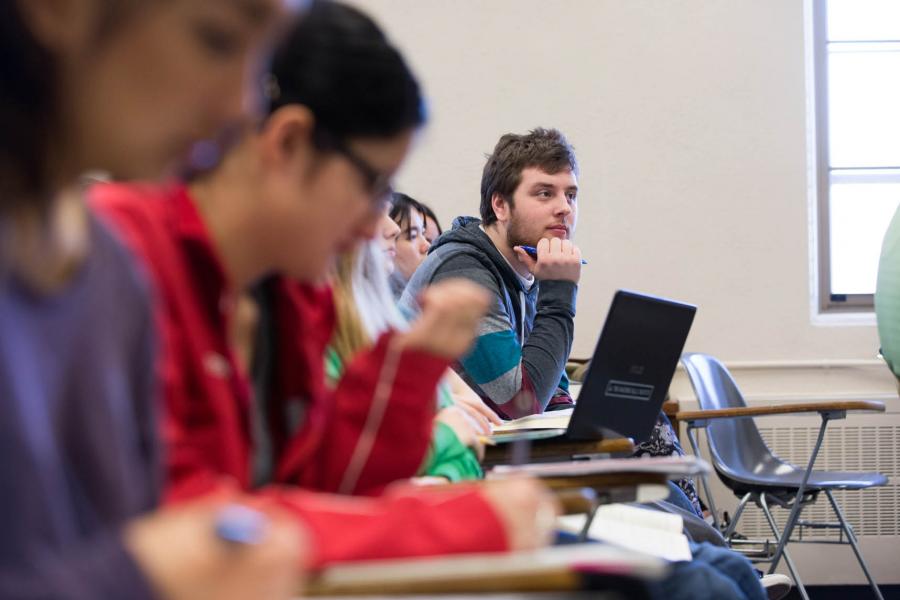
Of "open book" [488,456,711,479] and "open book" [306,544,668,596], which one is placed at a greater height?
"open book" [306,544,668,596]

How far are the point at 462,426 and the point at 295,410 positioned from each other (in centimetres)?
57

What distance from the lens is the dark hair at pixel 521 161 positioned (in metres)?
3.00

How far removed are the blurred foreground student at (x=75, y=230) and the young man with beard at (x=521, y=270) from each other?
1961 mm

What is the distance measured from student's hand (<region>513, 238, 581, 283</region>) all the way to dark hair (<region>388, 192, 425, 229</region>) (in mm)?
752

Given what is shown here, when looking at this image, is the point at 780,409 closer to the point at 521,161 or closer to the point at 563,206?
the point at 563,206

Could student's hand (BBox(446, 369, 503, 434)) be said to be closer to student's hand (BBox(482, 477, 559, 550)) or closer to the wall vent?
student's hand (BBox(482, 477, 559, 550))

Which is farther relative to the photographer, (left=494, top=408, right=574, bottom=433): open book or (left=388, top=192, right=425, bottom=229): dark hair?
(left=388, top=192, right=425, bottom=229): dark hair

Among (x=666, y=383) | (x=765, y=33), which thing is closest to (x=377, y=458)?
(x=666, y=383)

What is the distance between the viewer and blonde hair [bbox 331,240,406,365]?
1564 millimetres

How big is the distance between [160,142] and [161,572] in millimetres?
200

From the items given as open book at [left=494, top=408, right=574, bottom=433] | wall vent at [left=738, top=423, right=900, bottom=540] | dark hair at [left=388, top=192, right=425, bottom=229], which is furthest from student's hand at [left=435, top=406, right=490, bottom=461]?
wall vent at [left=738, top=423, right=900, bottom=540]

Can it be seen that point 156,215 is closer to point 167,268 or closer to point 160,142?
point 167,268

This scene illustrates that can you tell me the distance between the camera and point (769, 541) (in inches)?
163

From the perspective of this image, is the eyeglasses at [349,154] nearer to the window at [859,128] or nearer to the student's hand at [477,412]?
the student's hand at [477,412]
